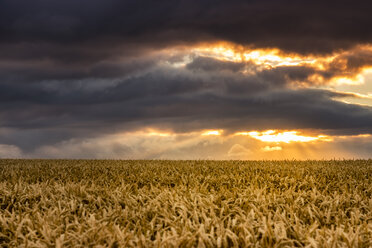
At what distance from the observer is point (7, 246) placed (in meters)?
5.76

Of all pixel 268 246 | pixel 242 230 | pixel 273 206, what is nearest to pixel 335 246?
pixel 268 246

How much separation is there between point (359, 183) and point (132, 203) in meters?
8.28

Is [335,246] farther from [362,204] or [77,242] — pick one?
[362,204]

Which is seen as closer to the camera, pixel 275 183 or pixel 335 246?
pixel 335 246

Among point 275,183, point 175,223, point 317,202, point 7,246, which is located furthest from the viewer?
point 275,183

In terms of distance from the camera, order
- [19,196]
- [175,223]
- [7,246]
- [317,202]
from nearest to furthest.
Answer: [7,246]
[175,223]
[317,202]
[19,196]

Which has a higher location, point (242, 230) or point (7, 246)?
point (242, 230)

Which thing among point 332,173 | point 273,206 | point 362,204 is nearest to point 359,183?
point 332,173

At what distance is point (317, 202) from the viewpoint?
8.60 meters

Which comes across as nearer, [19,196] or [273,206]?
[273,206]

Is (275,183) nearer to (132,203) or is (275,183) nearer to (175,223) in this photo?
(132,203)

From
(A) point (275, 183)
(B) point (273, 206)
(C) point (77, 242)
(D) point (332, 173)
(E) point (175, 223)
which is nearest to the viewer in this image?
(C) point (77, 242)

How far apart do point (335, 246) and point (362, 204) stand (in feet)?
13.7

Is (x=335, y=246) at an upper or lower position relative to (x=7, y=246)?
upper
